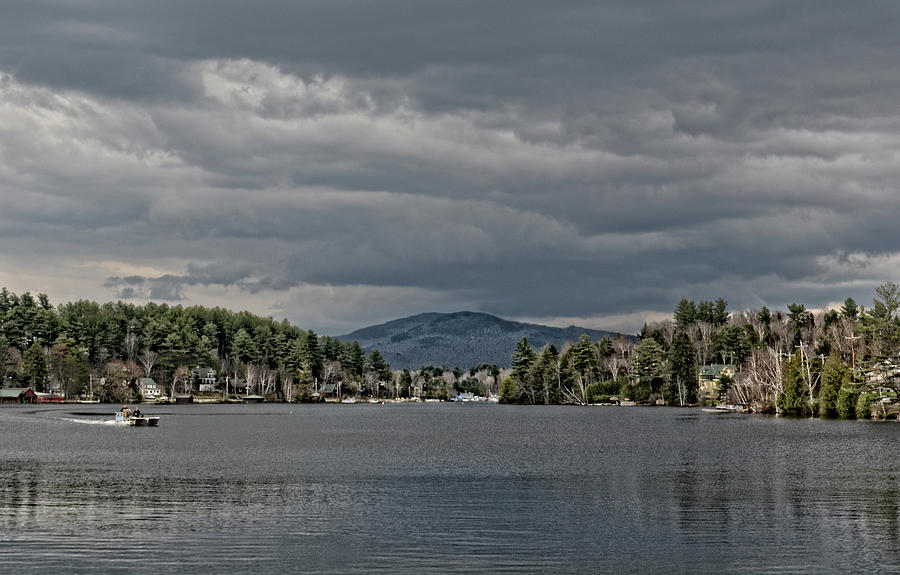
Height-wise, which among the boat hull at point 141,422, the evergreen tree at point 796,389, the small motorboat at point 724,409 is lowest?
the small motorboat at point 724,409

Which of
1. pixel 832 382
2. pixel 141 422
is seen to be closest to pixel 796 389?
pixel 832 382

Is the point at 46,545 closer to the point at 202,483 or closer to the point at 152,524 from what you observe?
the point at 152,524

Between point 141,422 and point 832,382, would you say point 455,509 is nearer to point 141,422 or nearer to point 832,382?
point 141,422

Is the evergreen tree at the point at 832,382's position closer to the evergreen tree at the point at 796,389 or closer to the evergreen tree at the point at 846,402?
the evergreen tree at the point at 846,402

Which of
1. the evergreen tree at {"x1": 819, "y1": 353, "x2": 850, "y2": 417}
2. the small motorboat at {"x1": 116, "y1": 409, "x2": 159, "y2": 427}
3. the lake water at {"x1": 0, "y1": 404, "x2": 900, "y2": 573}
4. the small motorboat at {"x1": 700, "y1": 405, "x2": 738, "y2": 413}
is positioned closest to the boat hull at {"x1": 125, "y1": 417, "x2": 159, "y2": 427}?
Answer: the small motorboat at {"x1": 116, "y1": 409, "x2": 159, "y2": 427}

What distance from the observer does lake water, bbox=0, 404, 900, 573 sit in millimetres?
31078

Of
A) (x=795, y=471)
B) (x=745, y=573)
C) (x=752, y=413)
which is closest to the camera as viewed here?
(x=745, y=573)

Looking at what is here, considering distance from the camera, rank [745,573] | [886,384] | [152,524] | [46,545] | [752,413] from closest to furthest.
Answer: [745,573] → [46,545] → [152,524] → [886,384] → [752,413]

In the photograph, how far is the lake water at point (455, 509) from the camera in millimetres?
31078

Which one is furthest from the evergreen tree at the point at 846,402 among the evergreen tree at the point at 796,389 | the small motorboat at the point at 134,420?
the small motorboat at the point at 134,420

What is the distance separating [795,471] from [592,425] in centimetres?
6889

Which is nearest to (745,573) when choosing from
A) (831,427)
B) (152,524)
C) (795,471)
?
(152,524)

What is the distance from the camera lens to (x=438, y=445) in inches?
3524

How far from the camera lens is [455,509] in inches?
1678
